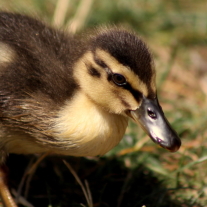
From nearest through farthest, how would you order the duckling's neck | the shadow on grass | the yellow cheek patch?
the yellow cheek patch < the duckling's neck < the shadow on grass

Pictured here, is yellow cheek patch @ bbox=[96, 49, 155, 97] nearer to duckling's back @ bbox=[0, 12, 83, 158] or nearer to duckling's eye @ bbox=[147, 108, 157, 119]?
duckling's eye @ bbox=[147, 108, 157, 119]

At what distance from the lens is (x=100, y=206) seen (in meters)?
2.40

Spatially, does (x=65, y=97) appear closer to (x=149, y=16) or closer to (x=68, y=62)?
(x=68, y=62)

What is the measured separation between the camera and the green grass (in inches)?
95.3

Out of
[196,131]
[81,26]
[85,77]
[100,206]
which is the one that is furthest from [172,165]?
[81,26]

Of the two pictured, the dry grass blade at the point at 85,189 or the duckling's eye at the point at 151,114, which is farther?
the dry grass blade at the point at 85,189

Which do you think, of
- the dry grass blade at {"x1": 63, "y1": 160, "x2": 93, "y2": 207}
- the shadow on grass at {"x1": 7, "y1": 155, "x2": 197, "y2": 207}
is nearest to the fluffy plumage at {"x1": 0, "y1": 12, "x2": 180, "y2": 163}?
the dry grass blade at {"x1": 63, "y1": 160, "x2": 93, "y2": 207}

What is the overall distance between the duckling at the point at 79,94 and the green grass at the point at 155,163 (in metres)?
0.36

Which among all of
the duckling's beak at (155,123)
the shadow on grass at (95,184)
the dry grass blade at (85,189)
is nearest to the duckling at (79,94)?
the duckling's beak at (155,123)

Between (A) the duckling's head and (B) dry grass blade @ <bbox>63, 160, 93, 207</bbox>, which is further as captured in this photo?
(B) dry grass blade @ <bbox>63, 160, 93, 207</bbox>

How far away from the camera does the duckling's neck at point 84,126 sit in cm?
209

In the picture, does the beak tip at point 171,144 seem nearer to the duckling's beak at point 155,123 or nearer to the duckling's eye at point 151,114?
the duckling's beak at point 155,123

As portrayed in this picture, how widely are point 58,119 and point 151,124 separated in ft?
1.36

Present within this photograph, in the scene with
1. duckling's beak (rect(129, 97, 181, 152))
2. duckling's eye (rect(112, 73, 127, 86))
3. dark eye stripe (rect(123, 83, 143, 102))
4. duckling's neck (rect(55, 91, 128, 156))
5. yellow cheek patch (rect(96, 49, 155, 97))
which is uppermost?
yellow cheek patch (rect(96, 49, 155, 97))
